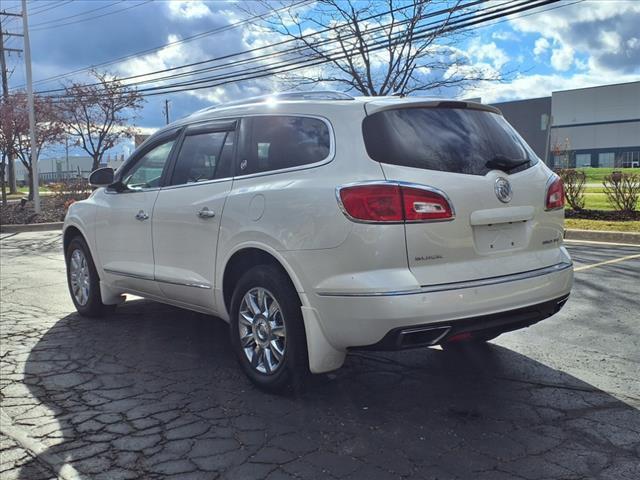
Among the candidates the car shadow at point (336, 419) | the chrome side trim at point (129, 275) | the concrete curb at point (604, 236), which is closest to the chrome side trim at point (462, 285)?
the car shadow at point (336, 419)

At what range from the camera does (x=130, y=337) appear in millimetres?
5434

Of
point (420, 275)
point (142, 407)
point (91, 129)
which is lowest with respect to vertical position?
point (142, 407)

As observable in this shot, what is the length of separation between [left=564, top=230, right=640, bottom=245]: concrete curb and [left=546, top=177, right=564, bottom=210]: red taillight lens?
8.97 m

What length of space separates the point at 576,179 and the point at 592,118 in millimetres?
67521

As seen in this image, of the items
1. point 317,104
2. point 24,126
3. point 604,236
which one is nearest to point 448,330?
point 317,104

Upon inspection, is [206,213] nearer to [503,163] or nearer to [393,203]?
[393,203]

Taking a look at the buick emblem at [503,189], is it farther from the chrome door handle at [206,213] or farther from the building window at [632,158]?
the building window at [632,158]

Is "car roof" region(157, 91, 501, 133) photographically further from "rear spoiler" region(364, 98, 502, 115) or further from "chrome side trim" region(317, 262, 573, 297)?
"chrome side trim" region(317, 262, 573, 297)

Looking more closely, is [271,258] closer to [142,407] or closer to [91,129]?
[142,407]

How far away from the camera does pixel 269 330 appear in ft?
12.7

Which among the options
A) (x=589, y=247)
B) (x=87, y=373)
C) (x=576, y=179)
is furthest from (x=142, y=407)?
(x=576, y=179)

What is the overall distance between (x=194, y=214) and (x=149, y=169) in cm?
117

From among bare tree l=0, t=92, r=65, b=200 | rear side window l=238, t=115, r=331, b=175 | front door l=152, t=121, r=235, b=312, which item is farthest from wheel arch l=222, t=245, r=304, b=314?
bare tree l=0, t=92, r=65, b=200

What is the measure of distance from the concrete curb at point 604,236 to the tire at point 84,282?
1004cm
